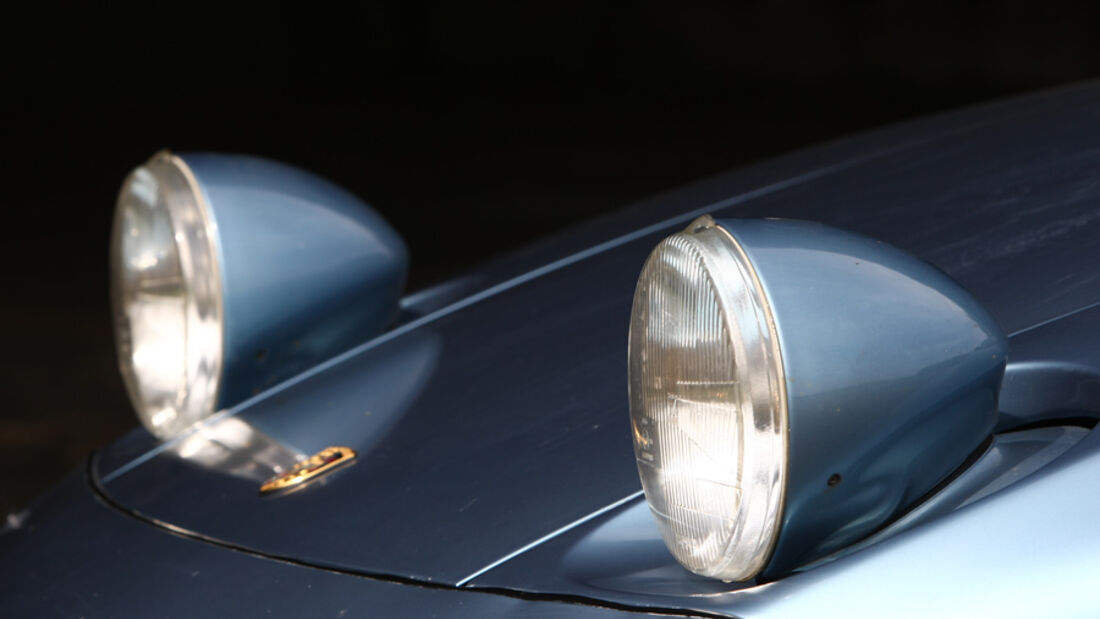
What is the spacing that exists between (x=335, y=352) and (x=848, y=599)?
936 mm

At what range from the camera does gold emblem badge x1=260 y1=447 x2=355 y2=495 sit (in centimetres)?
124

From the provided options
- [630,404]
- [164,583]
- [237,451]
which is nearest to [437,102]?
[237,451]

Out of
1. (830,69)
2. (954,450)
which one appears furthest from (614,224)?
(830,69)

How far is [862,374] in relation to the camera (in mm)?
783

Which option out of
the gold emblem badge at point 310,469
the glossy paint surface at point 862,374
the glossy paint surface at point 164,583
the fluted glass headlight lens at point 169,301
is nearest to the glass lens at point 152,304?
the fluted glass headlight lens at point 169,301

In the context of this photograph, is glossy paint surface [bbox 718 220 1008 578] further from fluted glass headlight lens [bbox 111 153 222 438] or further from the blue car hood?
fluted glass headlight lens [bbox 111 153 222 438]

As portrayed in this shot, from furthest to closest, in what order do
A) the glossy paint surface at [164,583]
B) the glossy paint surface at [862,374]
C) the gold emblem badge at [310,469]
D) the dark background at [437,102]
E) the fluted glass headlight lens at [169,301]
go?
the dark background at [437,102] → the fluted glass headlight lens at [169,301] → the gold emblem badge at [310,469] → the glossy paint surface at [164,583] → the glossy paint surface at [862,374]

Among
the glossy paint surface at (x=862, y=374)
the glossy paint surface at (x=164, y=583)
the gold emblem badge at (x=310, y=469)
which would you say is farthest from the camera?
the gold emblem badge at (x=310, y=469)

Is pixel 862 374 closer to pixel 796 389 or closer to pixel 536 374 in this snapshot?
pixel 796 389

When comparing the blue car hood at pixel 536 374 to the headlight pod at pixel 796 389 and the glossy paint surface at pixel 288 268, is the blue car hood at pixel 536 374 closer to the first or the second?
the glossy paint surface at pixel 288 268

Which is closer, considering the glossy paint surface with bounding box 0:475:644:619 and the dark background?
the glossy paint surface with bounding box 0:475:644:619

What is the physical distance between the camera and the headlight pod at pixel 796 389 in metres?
0.78

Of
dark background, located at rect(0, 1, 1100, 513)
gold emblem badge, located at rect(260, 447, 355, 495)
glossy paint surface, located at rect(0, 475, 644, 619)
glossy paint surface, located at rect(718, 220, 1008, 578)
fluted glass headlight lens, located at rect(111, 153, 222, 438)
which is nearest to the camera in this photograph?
glossy paint surface, located at rect(718, 220, 1008, 578)

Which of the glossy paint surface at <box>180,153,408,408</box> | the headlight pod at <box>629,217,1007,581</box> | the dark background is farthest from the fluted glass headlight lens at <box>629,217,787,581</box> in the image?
the dark background
